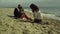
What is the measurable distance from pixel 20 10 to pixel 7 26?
3.42m

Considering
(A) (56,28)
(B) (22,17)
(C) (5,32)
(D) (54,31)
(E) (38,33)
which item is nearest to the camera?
(C) (5,32)

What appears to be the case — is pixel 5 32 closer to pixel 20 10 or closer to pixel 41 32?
pixel 41 32

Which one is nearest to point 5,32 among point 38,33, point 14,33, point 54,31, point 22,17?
point 14,33

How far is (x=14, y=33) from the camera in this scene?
11711mm

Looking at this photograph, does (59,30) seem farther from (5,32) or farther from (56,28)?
(5,32)

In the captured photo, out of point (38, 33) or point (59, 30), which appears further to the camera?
point (59, 30)

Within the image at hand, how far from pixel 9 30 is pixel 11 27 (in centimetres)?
61

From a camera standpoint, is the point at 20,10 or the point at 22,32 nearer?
the point at 22,32

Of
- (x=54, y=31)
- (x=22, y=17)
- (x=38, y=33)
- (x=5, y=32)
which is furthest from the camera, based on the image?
(x=22, y=17)

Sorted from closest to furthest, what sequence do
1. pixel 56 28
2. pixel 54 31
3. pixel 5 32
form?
pixel 5 32 → pixel 54 31 → pixel 56 28

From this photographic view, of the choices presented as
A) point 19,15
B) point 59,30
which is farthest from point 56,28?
point 19,15

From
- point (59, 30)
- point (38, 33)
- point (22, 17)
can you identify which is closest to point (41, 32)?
point (38, 33)

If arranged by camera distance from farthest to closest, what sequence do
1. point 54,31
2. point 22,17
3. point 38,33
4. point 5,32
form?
point 22,17
point 54,31
point 38,33
point 5,32

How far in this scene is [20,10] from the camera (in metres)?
16.0
